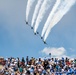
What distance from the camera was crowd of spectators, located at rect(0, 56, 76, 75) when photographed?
52.1 meters

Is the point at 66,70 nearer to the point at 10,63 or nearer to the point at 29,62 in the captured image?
the point at 29,62

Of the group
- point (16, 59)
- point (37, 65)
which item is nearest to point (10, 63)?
point (16, 59)

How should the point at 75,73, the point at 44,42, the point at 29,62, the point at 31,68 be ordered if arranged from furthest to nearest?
the point at 29,62 < the point at 31,68 < the point at 75,73 < the point at 44,42

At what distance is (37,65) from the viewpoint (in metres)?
55.1

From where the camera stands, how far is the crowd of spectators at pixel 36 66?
171 ft

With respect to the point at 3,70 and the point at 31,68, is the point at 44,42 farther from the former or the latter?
the point at 3,70

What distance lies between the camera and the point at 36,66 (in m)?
54.5

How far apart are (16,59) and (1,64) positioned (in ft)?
11.3

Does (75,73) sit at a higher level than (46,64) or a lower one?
lower

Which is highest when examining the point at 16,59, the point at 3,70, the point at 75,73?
the point at 16,59

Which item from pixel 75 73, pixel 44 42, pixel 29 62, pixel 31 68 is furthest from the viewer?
pixel 29 62

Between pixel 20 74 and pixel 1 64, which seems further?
pixel 1 64

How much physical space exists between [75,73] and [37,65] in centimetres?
824

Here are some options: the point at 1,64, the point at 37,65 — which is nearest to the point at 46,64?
the point at 37,65
